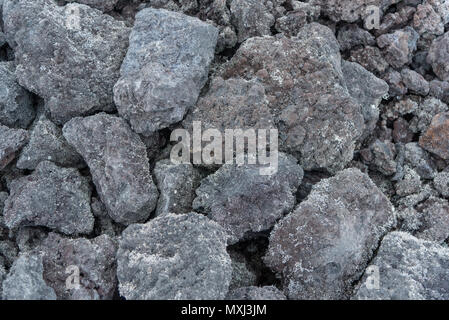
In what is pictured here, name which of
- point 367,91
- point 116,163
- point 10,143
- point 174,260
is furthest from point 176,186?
point 367,91

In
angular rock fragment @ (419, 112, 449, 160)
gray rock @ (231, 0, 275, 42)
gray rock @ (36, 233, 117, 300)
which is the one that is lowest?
gray rock @ (36, 233, 117, 300)

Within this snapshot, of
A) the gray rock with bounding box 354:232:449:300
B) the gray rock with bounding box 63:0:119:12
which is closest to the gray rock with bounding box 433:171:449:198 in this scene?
the gray rock with bounding box 354:232:449:300

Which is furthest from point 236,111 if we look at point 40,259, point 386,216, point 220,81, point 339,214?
point 40,259

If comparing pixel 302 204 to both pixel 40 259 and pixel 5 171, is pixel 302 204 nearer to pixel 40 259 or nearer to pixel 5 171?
pixel 40 259

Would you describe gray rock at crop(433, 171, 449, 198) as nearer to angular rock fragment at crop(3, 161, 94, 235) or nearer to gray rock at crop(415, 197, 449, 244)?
gray rock at crop(415, 197, 449, 244)

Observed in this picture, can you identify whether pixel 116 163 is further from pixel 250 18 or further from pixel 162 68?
pixel 250 18

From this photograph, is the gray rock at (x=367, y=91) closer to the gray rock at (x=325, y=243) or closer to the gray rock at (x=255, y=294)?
the gray rock at (x=325, y=243)
